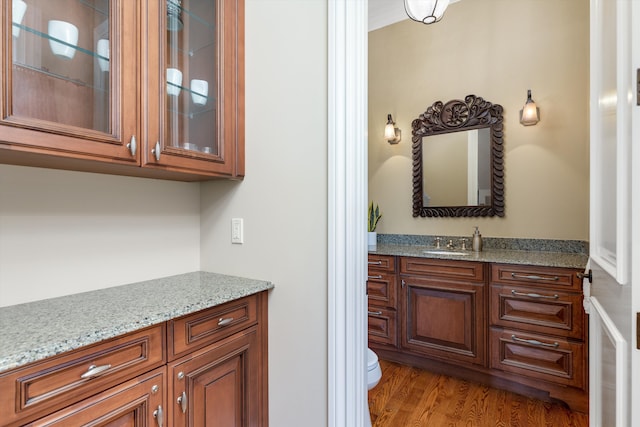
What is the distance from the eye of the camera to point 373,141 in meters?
3.20

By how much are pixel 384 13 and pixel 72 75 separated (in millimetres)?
2973

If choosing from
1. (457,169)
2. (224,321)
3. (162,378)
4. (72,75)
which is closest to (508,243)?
(457,169)

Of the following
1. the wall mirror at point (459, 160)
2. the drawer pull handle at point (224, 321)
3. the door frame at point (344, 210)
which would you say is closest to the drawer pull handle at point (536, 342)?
the wall mirror at point (459, 160)

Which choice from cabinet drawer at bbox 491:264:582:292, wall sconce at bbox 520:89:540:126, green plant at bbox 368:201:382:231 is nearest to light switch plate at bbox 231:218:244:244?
cabinet drawer at bbox 491:264:582:292

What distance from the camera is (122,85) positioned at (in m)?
1.02

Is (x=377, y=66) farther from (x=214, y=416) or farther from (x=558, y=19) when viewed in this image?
(x=214, y=416)

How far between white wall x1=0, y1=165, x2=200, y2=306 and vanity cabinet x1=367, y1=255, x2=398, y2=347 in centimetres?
141

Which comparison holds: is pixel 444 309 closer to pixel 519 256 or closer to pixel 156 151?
pixel 519 256

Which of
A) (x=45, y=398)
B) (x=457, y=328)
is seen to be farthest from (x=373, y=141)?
(x=45, y=398)

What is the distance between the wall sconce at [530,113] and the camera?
2371 millimetres

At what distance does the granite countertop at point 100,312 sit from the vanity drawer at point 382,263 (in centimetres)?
133

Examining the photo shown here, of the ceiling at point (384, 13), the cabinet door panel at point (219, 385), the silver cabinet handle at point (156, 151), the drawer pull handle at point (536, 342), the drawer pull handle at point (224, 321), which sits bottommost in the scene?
the drawer pull handle at point (536, 342)

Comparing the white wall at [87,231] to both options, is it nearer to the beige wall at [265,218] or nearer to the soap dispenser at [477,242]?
the beige wall at [265,218]

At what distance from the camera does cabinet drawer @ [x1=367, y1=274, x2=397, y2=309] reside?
2.44 metres
